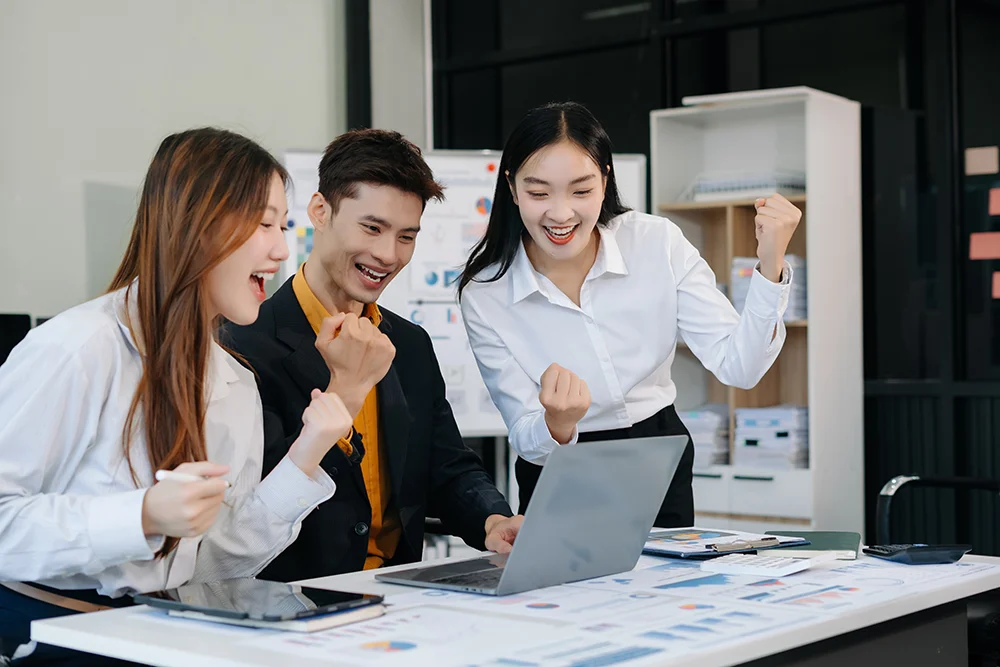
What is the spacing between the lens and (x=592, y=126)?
8.18 ft

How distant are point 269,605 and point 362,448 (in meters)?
0.71

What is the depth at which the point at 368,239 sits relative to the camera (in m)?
2.31

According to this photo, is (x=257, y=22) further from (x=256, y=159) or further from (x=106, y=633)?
(x=106, y=633)

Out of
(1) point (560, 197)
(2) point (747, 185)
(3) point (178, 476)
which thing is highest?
(2) point (747, 185)

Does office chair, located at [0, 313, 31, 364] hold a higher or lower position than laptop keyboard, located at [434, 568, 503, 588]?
higher

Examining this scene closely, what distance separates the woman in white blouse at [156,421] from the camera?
1.60 m

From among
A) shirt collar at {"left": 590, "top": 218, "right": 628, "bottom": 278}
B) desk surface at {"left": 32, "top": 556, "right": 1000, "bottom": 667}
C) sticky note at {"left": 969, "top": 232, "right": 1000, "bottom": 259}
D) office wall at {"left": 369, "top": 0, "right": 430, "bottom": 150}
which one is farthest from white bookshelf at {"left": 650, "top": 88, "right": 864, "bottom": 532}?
desk surface at {"left": 32, "top": 556, "right": 1000, "bottom": 667}

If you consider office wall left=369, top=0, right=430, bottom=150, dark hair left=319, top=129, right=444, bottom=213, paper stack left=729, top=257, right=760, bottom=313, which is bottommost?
paper stack left=729, top=257, right=760, bottom=313

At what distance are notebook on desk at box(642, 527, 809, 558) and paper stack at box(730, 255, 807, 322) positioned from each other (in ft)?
8.71

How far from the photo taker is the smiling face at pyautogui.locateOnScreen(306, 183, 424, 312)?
7.60 ft

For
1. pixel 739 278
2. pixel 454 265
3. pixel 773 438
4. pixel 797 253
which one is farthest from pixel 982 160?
pixel 454 265

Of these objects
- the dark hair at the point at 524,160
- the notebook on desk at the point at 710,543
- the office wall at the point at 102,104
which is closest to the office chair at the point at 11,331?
the dark hair at the point at 524,160

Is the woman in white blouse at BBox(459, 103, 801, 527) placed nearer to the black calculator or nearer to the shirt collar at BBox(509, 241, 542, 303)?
the shirt collar at BBox(509, 241, 542, 303)

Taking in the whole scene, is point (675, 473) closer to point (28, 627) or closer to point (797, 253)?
point (28, 627)
